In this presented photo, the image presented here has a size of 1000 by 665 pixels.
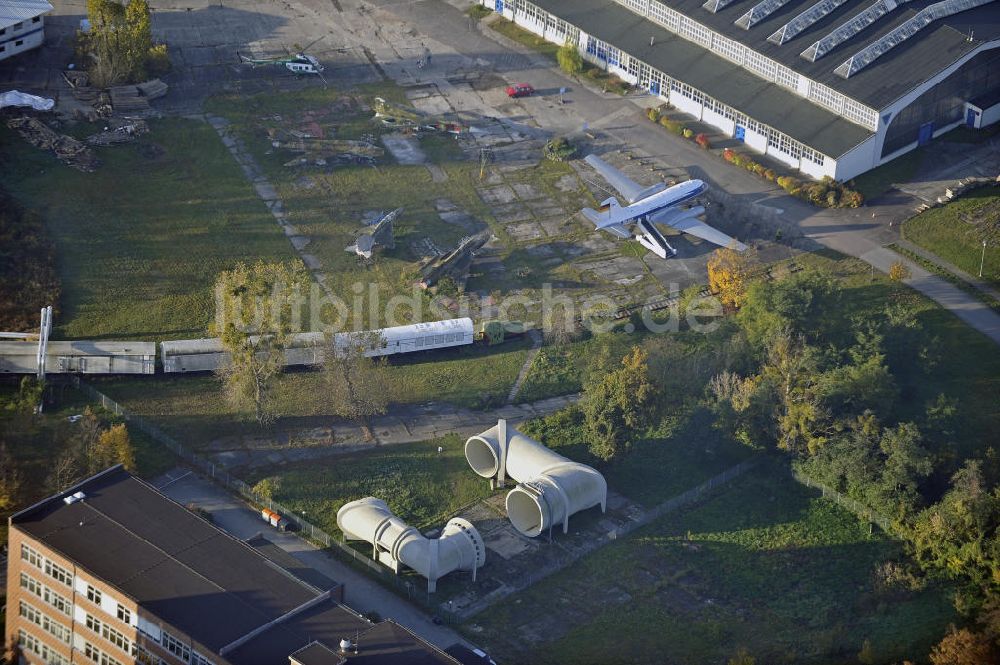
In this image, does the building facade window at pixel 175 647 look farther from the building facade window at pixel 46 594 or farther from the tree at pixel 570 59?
the tree at pixel 570 59

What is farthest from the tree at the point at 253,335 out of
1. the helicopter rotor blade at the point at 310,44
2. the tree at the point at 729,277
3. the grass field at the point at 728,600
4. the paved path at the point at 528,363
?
the helicopter rotor blade at the point at 310,44

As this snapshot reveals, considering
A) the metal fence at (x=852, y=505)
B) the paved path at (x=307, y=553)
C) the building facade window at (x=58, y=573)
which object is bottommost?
the paved path at (x=307, y=553)

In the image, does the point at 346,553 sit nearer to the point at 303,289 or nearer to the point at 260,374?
the point at 260,374

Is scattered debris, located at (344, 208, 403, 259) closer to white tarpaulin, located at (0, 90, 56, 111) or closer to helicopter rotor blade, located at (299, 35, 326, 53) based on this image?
white tarpaulin, located at (0, 90, 56, 111)

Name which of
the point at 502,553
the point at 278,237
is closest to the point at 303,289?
the point at 278,237

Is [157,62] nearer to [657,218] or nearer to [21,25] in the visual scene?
[21,25]

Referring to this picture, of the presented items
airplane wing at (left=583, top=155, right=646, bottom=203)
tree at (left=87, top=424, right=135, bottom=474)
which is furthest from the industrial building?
airplane wing at (left=583, top=155, right=646, bottom=203)
